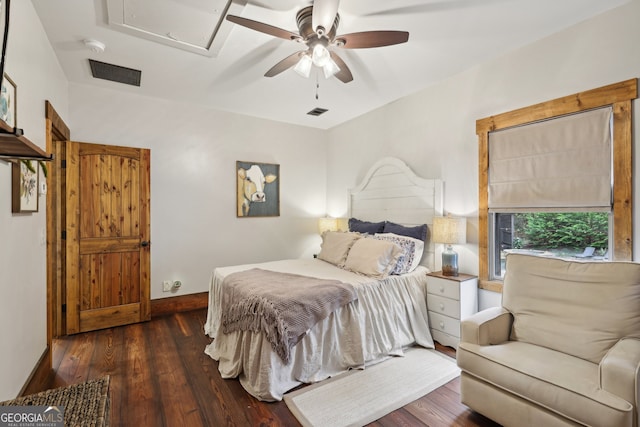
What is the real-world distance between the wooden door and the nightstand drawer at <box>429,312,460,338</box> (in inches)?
130

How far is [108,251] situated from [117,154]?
1137mm

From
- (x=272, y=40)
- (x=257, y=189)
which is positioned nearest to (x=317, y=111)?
(x=257, y=189)

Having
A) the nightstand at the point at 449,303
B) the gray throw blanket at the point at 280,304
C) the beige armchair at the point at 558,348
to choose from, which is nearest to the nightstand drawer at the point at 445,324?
the nightstand at the point at 449,303

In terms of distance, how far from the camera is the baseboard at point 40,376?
2061 mm

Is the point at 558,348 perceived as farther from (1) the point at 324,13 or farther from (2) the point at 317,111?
(2) the point at 317,111

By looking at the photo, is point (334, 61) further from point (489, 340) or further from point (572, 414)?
point (572, 414)

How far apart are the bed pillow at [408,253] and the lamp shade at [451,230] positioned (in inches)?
10.7

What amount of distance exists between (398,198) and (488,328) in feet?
6.61

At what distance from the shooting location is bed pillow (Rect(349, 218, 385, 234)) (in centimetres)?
386

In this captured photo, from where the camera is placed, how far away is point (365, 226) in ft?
13.2

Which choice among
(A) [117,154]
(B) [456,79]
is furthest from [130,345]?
(B) [456,79]

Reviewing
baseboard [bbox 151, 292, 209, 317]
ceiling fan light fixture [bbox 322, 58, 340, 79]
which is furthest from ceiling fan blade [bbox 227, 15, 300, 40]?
baseboard [bbox 151, 292, 209, 317]

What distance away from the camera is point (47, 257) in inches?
101

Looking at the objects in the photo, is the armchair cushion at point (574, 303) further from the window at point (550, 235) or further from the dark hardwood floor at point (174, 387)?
the dark hardwood floor at point (174, 387)
